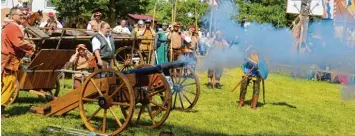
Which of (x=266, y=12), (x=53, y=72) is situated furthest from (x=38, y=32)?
(x=266, y=12)

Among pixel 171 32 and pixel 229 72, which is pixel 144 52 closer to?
pixel 171 32

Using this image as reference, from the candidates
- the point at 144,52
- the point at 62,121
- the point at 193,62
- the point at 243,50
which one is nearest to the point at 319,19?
the point at 243,50

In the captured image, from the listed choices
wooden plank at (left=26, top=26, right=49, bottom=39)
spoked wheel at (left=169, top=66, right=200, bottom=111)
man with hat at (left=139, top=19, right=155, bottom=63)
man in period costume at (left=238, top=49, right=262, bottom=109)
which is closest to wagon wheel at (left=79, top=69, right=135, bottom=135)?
A: spoked wheel at (left=169, top=66, right=200, bottom=111)

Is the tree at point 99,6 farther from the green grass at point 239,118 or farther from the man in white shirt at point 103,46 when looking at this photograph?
the man in white shirt at point 103,46

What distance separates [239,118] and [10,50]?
403cm

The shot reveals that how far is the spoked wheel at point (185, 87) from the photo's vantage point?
978cm

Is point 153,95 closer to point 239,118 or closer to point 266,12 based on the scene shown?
point 239,118

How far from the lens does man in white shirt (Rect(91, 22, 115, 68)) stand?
8.96 meters

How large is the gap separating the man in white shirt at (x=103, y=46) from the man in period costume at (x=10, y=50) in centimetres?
145

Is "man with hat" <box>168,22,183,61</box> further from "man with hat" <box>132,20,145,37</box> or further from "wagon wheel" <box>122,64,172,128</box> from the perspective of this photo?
"wagon wheel" <box>122,64,172,128</box>

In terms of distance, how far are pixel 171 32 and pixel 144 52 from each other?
1.66 meters

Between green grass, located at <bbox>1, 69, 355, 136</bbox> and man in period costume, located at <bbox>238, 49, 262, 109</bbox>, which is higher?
man in period costume, located at <bbox>238, 49, 262, 109</bbox>

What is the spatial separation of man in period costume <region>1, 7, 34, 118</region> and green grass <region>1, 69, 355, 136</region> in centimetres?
45

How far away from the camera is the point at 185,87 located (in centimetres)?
1006
